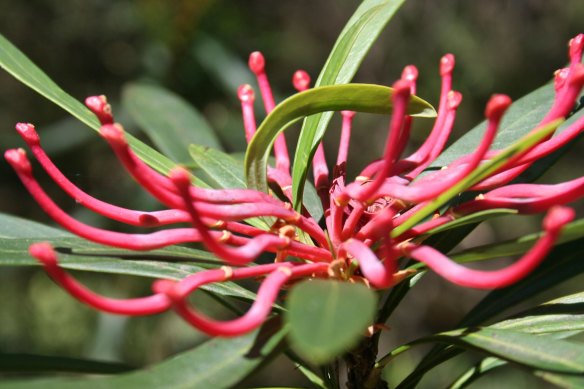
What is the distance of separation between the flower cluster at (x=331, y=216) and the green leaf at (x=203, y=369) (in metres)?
0.05

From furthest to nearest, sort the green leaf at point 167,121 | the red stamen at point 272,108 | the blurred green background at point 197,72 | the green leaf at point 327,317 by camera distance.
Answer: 1. the blurred green background at point 197,72
2. the green leaf at point 167,121
3. the red stamen at point 272,108
4. the green leaf at point 327,317

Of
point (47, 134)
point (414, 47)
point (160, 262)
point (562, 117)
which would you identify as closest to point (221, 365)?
point (160, 262)

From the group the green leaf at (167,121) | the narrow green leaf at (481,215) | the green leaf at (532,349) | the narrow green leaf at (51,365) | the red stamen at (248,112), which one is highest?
the green leaf at (167,121)

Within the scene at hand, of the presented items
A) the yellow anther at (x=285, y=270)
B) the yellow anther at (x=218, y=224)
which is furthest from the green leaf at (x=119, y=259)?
the yellow anther at (x=285, y=270)

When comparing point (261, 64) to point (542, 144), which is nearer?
point (542, 144)

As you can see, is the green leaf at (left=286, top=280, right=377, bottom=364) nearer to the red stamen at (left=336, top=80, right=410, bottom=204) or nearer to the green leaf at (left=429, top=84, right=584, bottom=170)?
the red stamen at (left=336, top=80, right=410, bottom=204)

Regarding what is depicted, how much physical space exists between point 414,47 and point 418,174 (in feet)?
8.78

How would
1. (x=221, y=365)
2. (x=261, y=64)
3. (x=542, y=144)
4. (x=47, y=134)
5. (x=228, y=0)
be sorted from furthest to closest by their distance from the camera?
1. (x=228, y=0)
2. (x=47, y=134)
3. (x=261, y=64)
4. (x=542, y=144)
5. (x=221, y=365)

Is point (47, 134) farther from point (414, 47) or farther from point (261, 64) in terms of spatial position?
point (414, 47)

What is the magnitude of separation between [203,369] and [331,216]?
0.91 ft

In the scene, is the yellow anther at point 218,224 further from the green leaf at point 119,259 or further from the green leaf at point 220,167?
the green leaf at point 220,167

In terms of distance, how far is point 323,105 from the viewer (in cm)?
77

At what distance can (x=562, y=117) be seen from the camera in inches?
27.5

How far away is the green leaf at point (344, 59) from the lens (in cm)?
88
